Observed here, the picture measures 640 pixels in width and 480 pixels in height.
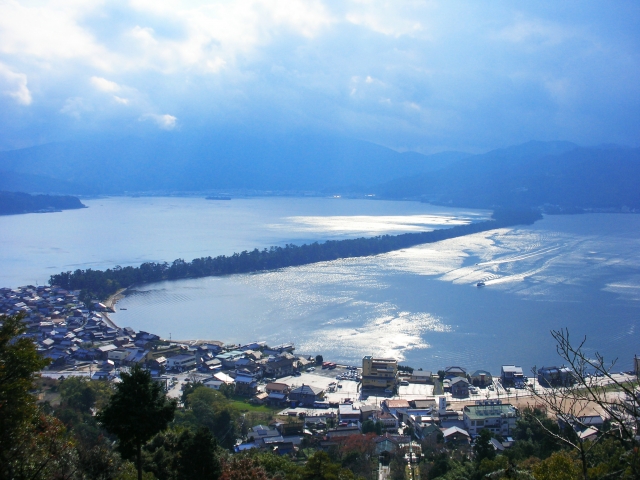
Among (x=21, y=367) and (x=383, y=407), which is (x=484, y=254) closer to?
(x=383, y=407)

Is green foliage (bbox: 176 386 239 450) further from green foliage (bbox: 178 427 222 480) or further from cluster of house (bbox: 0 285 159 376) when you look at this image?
cluster of house (bbox: 0 285 159 376)

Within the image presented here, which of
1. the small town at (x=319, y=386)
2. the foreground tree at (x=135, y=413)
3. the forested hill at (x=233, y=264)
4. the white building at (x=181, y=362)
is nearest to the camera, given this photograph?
the foreground tree at (x=135, y=413)

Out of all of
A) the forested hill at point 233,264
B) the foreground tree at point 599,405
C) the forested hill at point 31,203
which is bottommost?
the foreground tree at point 599,405

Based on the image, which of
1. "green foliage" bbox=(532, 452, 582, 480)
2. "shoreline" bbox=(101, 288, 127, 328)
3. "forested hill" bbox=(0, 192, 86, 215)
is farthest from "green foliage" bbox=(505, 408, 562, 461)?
"forested hill" bbox=(0, 192, 86, 215)

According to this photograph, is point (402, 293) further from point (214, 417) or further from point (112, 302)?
point (214, 417)

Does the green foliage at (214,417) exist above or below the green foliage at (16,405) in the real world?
below

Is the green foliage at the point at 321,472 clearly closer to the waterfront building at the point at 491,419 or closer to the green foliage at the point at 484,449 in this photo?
the green foliage at the point at 484,449

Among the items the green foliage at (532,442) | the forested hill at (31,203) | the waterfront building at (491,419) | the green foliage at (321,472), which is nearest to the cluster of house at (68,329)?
the waterfront building at (491,419)

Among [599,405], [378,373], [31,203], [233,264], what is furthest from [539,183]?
[599,405]
